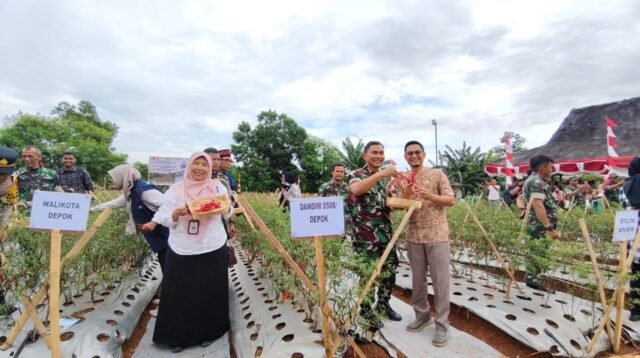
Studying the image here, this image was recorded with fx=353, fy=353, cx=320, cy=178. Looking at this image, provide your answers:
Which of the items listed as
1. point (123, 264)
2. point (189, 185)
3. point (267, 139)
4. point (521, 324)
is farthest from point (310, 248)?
point (267, 139)

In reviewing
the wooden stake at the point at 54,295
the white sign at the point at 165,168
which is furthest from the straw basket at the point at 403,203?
the white sign at the point at 165,168

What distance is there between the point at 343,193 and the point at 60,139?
1490 inches

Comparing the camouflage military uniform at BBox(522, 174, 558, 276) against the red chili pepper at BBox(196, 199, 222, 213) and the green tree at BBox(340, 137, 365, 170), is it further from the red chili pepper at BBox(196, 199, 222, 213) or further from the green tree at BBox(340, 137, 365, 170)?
the green tree at BBox(340, 137, 365, 170)

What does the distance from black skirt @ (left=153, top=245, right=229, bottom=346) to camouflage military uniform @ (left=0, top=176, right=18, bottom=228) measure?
5.56 ft

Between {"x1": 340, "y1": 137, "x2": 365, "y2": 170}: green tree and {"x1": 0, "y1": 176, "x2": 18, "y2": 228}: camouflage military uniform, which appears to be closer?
{"x1": 0, "y1": 176, "x2": 18, "y2": 228}: camouflage military uniform

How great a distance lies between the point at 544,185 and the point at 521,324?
1649mm

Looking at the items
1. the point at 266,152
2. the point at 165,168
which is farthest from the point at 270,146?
the point at 165,168

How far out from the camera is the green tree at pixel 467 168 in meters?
19.9

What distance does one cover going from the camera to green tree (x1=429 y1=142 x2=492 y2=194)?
782 inches

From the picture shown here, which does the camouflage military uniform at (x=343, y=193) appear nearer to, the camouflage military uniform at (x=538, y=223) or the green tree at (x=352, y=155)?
the camouflage military uniform at (x=538, y=223)

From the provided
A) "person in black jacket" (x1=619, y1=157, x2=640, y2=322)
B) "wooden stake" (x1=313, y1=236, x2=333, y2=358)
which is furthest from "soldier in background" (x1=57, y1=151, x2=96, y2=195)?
"person in black jacket" (x1=619, y1=157, x2=640, y2=322)

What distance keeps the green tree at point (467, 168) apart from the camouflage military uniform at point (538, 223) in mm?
16322

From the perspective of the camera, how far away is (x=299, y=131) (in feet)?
81.6

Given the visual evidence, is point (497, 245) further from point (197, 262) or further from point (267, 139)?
point (267, 139)
